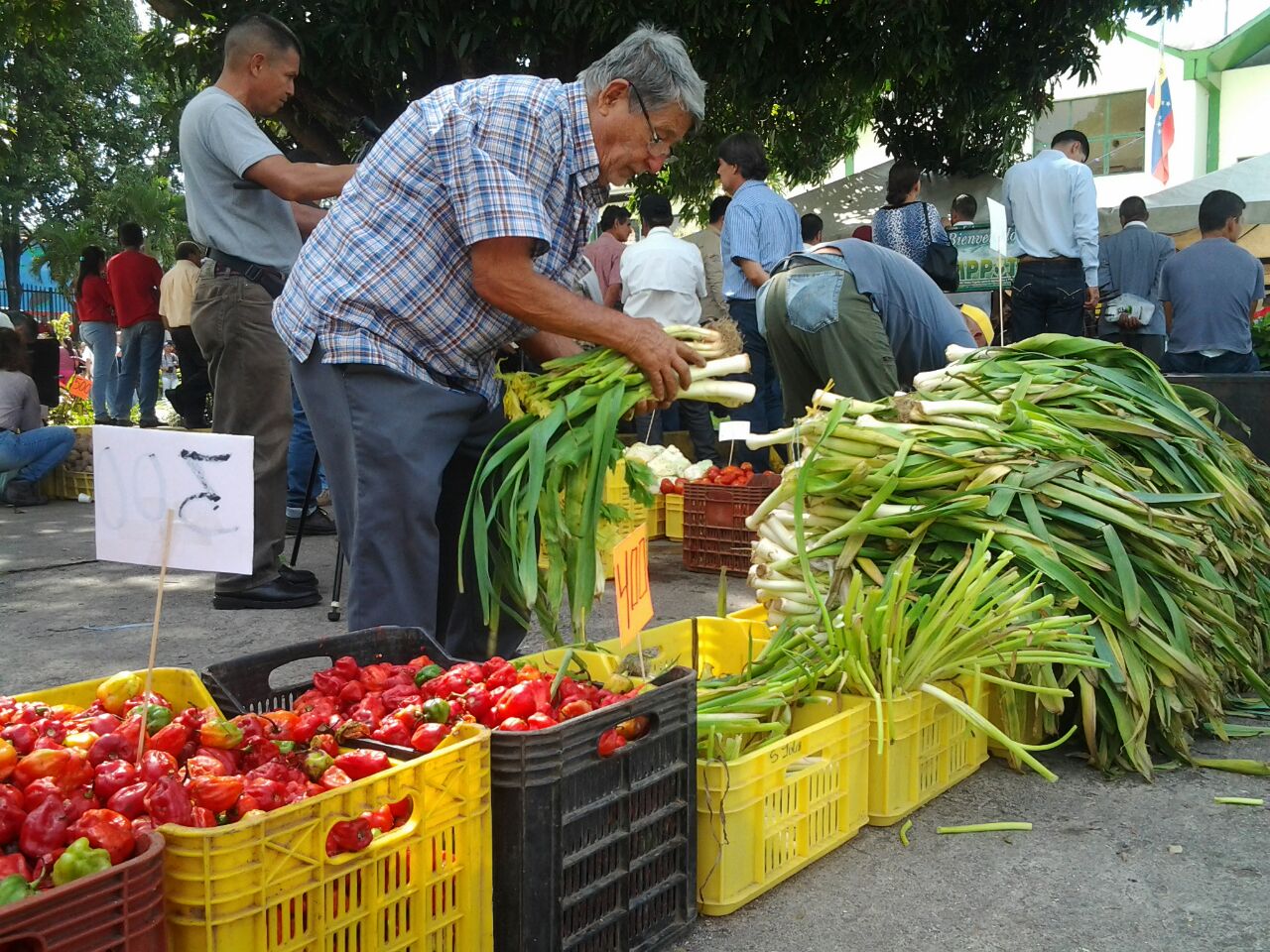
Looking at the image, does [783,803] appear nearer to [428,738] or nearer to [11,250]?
[428,738]

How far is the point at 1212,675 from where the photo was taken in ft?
10.8

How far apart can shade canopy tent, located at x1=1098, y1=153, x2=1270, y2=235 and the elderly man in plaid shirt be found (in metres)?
9.58

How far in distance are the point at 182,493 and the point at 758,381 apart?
6.21m

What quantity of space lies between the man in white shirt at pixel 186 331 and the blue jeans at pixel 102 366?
1.32m

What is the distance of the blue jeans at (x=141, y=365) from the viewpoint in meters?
11.5

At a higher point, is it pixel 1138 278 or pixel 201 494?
pixel 1138 278

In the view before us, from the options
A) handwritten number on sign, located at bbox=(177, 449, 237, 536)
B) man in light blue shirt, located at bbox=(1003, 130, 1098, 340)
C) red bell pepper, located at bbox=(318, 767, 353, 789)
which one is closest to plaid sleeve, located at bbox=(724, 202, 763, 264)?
man in light blue shirt, located at bbox=(1003, 130, 1098, 340)

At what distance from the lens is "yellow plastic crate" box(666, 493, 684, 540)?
6.86 m

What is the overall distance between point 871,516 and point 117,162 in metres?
35.4

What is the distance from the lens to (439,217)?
2893mm

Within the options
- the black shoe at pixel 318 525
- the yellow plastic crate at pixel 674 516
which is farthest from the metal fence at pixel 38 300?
the yellow plastic crate at pixel 674 516

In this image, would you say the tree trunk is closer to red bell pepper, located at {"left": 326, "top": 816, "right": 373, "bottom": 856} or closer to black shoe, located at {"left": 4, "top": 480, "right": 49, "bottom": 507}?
black shoe, located at {"left": 4, "top": 480, "right": 49, "bottom": 507}

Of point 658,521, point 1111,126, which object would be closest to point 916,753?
point 658,521

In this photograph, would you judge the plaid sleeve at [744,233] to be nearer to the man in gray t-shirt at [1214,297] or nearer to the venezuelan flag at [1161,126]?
the man in gray t-shirt at [1214,297]
